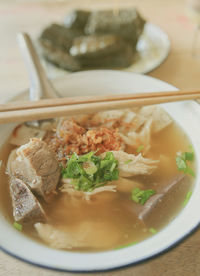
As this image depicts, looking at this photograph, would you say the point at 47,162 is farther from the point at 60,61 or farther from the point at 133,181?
the point at 60,61

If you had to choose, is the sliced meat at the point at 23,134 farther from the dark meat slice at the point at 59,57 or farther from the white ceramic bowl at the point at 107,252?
the dark meat slice at the point at 59,57

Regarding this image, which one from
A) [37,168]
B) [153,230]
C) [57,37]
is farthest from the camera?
[57,37]

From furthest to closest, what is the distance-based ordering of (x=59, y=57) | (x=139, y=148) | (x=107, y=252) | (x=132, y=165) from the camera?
(x=59, y=57) → (x=139, y=148) → (x=132, y=165) → (x=107, y=252)

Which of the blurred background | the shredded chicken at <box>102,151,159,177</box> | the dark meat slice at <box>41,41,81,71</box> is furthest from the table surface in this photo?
the shredded chicken at <box>102,151,159,177</box>

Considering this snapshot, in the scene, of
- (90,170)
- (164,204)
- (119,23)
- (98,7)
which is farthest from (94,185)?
(98,7)

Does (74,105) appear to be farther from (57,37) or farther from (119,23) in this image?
(119,23)

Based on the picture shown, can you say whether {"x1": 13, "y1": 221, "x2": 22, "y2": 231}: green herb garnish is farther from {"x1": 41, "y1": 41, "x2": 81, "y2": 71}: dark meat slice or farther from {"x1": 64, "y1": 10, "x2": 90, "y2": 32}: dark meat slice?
{"x1": 64, "y1": 10, "x2": 90, "y2": 32}: dark meat slice
